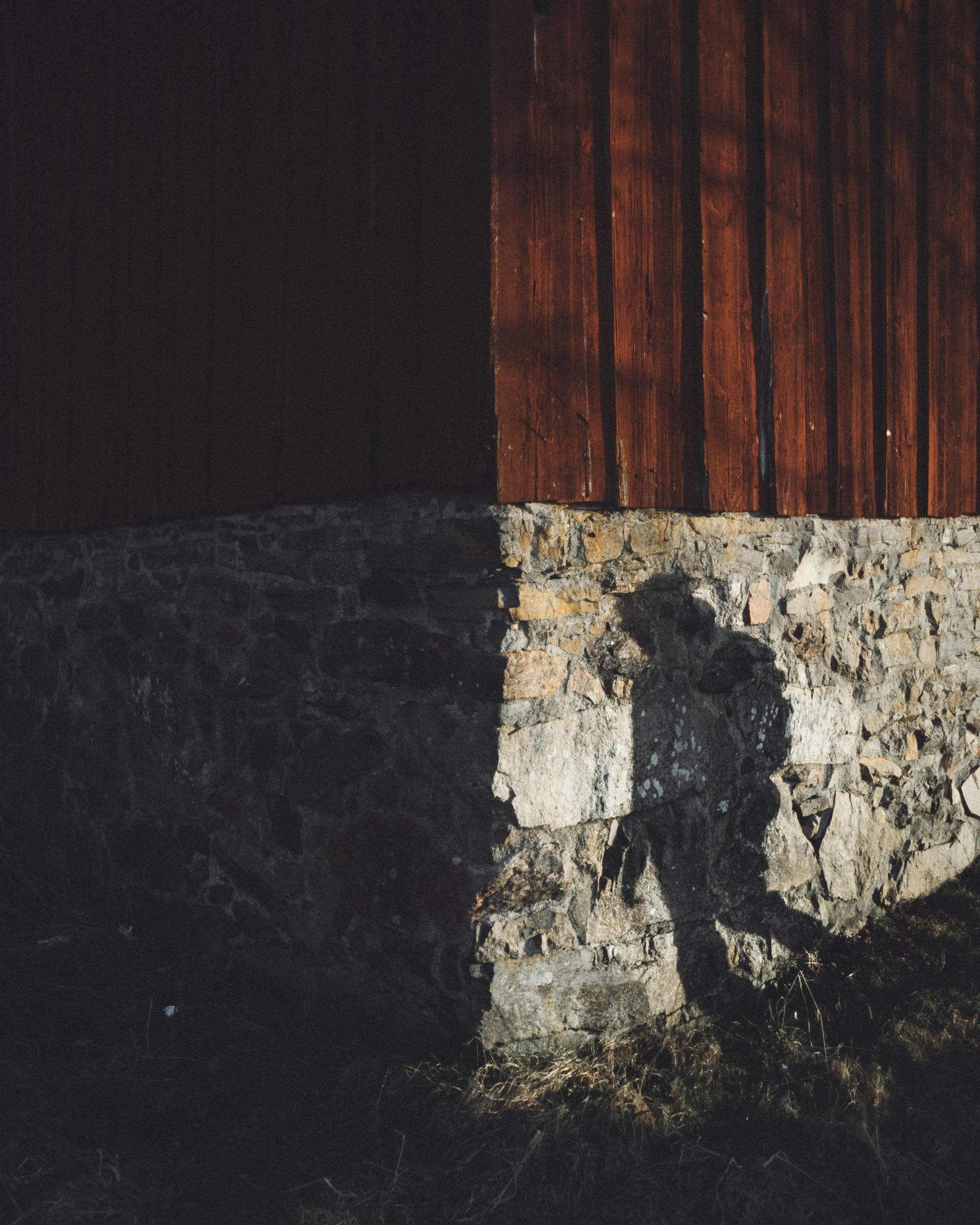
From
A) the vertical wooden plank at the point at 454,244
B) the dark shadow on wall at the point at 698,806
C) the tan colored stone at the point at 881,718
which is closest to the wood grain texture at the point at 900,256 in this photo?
the tan colored stone at the point at 881,718

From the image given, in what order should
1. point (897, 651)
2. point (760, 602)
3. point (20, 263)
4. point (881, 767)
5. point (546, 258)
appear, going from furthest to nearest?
point (20, 263) < point (897, 651) < point (881, 767) < point (760, 602) < point (546, 258)

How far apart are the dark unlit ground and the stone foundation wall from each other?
0.59 feet

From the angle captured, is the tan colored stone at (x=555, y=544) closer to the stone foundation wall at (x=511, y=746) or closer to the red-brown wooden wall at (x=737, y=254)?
the stone foundation wall at (x=511, y=746)

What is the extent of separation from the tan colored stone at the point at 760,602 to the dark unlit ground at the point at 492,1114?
1321mm

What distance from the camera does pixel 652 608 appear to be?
318 cm

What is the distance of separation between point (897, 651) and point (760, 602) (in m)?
1.05

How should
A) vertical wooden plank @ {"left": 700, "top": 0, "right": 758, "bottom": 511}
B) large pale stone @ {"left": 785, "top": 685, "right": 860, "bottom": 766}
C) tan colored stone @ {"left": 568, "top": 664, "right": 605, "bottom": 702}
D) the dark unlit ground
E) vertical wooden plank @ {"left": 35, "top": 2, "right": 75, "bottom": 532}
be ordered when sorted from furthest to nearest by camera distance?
vertical wooden plank @ {"left": 35, "top": 2, "right": 75, "bottom": 532}
large pale stone @ {"left": 785, "top": 685, "right": 860, "bottom": 766}
vertical wooden plank @ {"left": 700, "top": 0, "right": 758, "bottom": 511}
tan colored stone @ {"left": 568, "top": 664, "right": 605, "bottom": 702}
the dark unlit ground

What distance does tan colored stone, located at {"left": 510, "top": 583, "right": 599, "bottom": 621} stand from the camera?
2.87 metres

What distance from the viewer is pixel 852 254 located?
12.9ft

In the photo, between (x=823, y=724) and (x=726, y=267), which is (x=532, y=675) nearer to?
(x=823, y=724)

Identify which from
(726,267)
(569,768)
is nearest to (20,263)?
(726,267)

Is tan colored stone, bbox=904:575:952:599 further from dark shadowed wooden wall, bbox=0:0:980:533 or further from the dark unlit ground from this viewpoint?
the dark unlit ground

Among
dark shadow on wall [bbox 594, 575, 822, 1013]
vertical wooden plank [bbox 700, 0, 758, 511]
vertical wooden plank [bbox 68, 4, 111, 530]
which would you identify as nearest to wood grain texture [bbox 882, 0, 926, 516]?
vertical wooden plank [bbox 700, 0, 758, 511]

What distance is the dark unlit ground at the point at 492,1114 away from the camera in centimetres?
253
